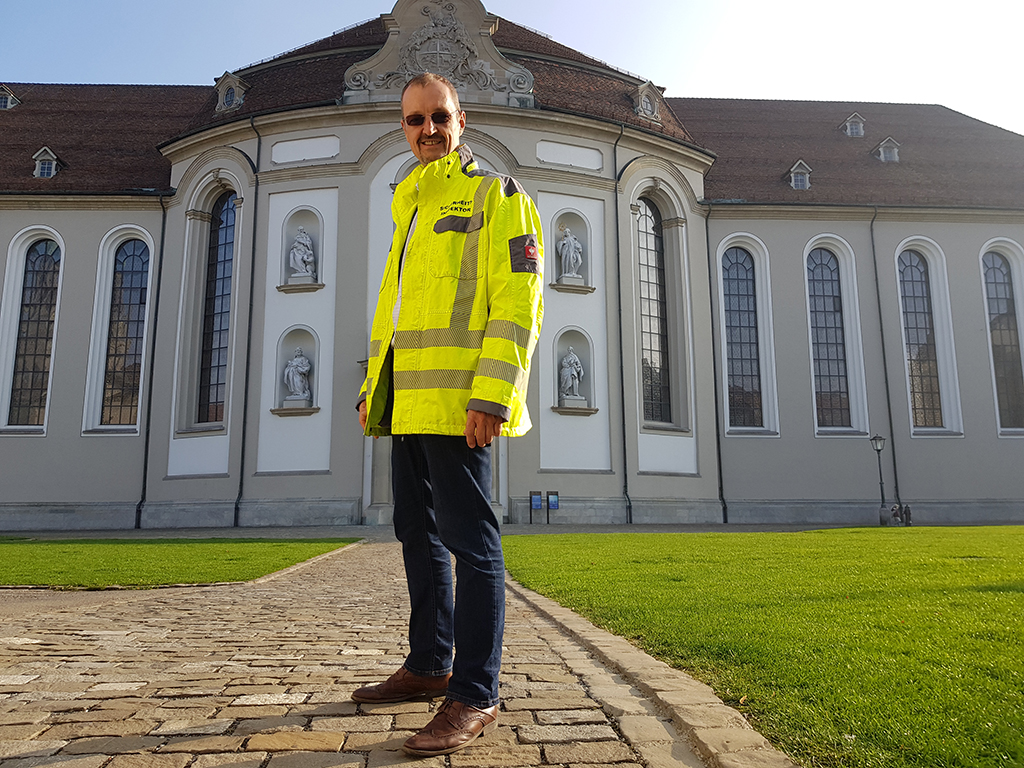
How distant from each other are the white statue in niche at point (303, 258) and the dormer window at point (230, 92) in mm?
5264

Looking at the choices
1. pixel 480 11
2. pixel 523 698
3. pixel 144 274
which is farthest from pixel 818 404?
pixel 523 698

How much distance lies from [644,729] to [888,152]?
31.7 m

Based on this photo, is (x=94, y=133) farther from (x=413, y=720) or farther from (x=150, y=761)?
(x=150, y=761)

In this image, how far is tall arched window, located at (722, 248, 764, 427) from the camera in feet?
84.1

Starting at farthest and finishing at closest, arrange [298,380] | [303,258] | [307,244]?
1. [307,244]
2. [303,258]
3. [298,380]

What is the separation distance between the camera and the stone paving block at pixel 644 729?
2.53 m

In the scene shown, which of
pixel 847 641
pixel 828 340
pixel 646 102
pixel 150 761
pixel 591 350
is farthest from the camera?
pixel 828 340

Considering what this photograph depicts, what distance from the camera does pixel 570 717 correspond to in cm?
283

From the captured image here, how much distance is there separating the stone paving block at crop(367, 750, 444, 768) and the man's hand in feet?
3.38

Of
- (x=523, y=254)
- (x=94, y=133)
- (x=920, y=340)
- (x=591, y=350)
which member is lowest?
(x=523, y=254)

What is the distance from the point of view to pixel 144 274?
25.2 m

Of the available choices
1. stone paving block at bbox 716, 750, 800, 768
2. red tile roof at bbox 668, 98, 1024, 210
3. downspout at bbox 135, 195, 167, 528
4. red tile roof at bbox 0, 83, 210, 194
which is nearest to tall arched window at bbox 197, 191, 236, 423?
downspout at bbox 135, 195, 167, 528

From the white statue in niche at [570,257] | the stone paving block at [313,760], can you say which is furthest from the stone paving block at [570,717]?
the white statue in niche at [570,257]

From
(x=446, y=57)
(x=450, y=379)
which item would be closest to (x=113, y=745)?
(x=450, y=379)
